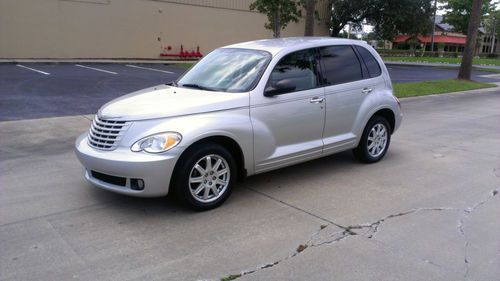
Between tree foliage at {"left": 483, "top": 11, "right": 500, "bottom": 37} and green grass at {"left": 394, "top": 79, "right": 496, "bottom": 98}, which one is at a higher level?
tree foliage at {"left": 483, "top": 11, "right": 500, "bottom": 37}

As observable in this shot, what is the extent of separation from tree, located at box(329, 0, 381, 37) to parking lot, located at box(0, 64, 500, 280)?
3164 centimetres

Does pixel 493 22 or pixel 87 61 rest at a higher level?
pixel 493 22

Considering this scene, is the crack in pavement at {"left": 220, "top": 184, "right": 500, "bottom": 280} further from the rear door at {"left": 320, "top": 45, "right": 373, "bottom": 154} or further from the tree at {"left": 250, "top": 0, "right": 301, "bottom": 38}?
the tree at {"left": 250, "top": 0, "right": 301, "bottom": 38}

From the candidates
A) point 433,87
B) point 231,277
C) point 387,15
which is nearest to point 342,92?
point 231,277

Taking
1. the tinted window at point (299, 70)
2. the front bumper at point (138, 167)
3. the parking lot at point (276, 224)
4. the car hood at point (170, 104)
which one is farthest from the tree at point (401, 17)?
the front bumper at point (138, 167)

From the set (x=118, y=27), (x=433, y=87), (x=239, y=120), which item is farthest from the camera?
(x=118, y=27)

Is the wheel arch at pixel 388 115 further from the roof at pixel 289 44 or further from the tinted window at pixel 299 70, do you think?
the tinted window at pixel 299 70

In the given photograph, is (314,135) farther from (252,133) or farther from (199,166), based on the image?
(199,166)

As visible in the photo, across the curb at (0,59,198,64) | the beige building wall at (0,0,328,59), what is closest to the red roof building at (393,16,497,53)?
the beige building wall at (0,0,328,59)

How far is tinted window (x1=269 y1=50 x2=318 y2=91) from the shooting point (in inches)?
214

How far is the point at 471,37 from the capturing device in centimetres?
1903

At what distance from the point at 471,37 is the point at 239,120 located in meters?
17.3

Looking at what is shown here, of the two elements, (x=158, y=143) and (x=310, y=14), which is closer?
(x=158, y=143)

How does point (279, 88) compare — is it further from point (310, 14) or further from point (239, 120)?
point (310, 14)
